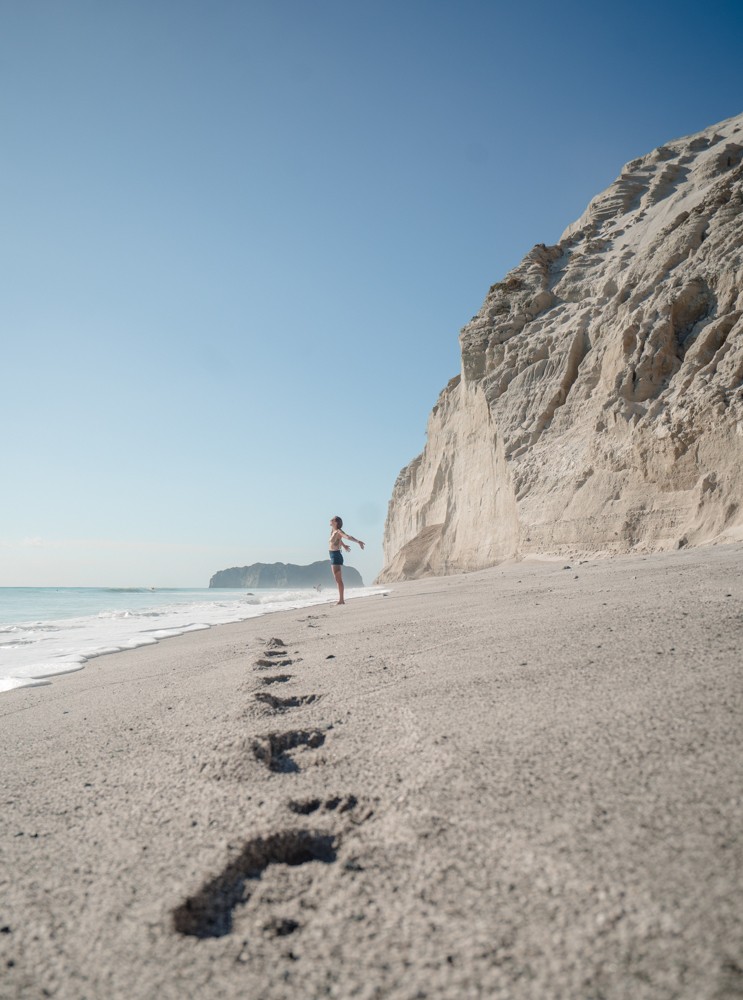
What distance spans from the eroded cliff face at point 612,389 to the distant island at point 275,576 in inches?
3424

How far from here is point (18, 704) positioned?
2.69m

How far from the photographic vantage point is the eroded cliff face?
29.8 ft

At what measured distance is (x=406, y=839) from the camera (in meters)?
0.98

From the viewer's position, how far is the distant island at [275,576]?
108 meters

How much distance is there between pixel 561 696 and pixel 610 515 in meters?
9.17

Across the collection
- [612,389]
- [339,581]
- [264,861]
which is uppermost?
[612,389]

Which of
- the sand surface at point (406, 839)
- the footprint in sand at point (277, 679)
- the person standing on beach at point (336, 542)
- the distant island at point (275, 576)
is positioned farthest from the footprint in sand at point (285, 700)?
the distant island at point (275, 576)

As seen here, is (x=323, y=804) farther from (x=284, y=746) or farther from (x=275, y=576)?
(x=275, y=576)

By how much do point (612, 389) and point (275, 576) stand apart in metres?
105

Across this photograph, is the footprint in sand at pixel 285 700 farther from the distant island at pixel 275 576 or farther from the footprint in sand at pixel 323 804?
the distant island at pixel 275 576

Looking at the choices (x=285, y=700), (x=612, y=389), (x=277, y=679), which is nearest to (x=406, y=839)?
(x=285, y=700)

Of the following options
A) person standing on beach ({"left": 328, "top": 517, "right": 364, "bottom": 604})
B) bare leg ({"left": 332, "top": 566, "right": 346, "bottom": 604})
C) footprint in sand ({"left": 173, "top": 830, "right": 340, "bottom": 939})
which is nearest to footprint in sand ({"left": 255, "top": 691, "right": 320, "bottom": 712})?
footprint in sand ({"left": 173, "top": 830, "right": 340, "bottom": 939})

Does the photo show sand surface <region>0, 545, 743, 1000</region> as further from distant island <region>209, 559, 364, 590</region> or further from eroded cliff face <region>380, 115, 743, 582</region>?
distant island <region>209, 559, 364, 590</region>

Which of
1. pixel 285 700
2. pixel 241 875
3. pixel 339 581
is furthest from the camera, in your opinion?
pixel 339 581
